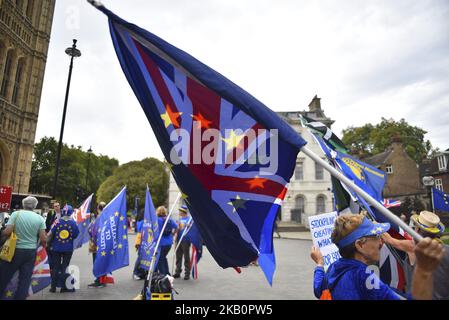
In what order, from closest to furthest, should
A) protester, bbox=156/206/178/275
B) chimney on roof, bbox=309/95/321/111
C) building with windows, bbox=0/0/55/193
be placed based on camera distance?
protester, bbox=156/206/178/275, building with windows, bbox=0/0/55/193, chimney on roof, bbox=309/95/321/111

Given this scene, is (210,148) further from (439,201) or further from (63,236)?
(439,201)

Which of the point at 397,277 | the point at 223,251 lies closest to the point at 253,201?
the point at 223,251

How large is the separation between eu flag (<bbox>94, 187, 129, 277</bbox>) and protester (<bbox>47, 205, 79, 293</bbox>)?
67 centimetres

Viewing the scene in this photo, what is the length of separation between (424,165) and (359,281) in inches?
1881

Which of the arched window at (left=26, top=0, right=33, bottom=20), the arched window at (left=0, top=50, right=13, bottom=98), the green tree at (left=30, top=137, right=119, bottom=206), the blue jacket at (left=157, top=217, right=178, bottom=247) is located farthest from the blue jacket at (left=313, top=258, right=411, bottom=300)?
the green tree at (left=30, top=137, right=119, bottom=206)

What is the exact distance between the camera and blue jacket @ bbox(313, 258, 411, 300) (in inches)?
67.7

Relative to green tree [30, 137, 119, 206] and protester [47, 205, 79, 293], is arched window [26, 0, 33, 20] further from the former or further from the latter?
protester [47, 205, 79, 293]

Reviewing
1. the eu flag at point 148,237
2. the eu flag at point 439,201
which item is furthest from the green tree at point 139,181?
the eu flag at point 439,201

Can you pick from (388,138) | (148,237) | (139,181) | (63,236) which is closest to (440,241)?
(148,237)

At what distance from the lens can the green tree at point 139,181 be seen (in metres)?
44.1

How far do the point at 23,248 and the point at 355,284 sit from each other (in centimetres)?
531

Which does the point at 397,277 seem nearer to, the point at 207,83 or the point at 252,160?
the point at 252,160

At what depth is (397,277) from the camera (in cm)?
390

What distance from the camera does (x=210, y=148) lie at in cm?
264
